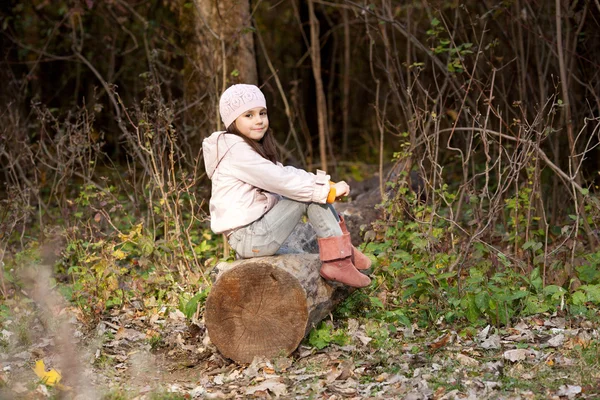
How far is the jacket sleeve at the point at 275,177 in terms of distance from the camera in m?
4.90

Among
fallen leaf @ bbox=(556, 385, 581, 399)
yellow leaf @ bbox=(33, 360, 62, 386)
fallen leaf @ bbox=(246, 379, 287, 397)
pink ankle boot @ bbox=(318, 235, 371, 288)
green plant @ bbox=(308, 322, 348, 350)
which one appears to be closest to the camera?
fallen leaf @ bbox=(556, 385, 581, 399)

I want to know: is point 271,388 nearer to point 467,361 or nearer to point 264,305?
point 264,305

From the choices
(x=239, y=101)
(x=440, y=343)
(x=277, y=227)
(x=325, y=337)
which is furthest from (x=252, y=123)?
(x=440, y=343)

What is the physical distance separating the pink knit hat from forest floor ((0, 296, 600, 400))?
1.47 meters

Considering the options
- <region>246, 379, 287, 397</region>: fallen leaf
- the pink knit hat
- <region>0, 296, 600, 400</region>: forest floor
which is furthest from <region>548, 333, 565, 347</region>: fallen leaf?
the pink knit hat

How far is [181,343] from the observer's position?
5480 millimetres

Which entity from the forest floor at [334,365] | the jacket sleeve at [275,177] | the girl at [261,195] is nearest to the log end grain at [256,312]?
the forest floor at [334,365]

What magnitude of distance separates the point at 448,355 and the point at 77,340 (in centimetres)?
247

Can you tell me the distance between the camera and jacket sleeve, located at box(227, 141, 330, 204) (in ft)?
16.1

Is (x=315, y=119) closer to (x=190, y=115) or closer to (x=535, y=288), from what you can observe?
(x=190, y=115)

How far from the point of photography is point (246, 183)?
16.8ft

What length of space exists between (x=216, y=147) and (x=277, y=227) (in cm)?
64

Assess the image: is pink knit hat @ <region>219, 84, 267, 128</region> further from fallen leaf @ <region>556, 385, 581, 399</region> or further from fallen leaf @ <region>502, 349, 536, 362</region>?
fallen leaf @ <region>556, 385, 581, 399</region>

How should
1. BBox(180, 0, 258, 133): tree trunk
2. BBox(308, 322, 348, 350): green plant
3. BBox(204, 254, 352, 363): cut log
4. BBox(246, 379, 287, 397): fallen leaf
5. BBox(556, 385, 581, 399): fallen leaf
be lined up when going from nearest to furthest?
BBox(556, 385, 581, 399): fallen leaf < BBox(246, 379, 287, 397): fallen leaf < BBox(204, 254, 352, 363): cut log < BBox(308, 322, 348, 350): green plant < BBox(180, 0, 258, 133): tree trunk
